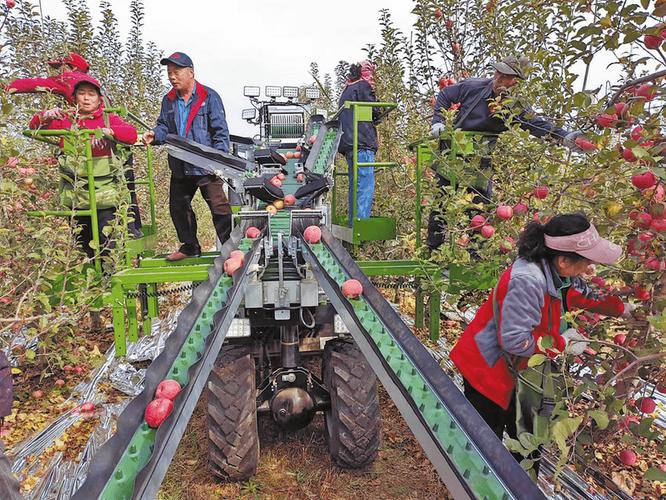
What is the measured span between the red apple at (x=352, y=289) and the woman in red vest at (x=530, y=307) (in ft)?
2.31

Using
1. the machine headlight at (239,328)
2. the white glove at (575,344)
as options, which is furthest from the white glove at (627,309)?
the machine headlight at (239,328)

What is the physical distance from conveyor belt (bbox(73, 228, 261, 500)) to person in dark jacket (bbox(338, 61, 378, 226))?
13.0 feet

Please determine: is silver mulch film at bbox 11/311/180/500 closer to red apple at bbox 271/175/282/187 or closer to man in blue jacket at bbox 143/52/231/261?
man in blue jacket at bbox 143/52/231/261

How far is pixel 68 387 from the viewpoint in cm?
404

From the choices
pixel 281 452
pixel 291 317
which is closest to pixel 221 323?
pixel 291 317

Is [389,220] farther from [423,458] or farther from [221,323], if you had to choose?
[221,323]

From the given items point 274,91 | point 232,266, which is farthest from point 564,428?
point 274,91

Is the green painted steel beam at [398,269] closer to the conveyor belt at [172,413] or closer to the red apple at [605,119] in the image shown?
the conveyor belt at [172,413]

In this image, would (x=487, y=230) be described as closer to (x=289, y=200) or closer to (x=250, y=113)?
(x=289, y=200)

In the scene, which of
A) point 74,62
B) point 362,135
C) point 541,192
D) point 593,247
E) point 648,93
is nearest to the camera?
point 648,93

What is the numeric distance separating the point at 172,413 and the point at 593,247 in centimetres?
176

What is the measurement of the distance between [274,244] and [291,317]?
1.59 feet

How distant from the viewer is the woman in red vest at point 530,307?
6.71 ft

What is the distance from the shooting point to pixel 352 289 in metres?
2.02
